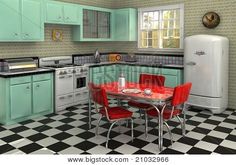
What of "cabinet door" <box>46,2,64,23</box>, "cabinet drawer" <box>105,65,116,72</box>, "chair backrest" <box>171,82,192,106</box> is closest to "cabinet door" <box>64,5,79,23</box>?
"cabinet door" <box>46,2,64,23</box>

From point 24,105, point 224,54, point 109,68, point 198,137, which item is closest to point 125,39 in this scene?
point 109,68

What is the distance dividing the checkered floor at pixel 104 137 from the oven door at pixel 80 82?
0.95m

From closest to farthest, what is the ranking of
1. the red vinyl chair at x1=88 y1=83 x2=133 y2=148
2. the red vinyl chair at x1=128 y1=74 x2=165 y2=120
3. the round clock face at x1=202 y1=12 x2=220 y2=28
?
the red vinyl chair at x1=88 y1=83 x2=133 y2=148 → the red vinyl chair at x1=128 y1=74 x2=165 y2=120 → the round clock face at x1=202 y1=12 x2=220 y2=28

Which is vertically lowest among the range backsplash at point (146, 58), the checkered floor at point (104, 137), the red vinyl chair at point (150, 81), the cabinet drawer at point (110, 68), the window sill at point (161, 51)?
the checkered floor at point (104, 137)

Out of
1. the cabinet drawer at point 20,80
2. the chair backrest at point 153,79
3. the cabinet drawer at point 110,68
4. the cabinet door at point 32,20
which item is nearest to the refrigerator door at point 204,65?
the chair backrest at point 153,79

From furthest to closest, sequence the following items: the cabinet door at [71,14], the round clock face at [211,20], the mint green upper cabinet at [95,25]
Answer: the mint green upper cabinet at [95,25] → the cabinet door at [71,14] → the round clock face at [211,20]

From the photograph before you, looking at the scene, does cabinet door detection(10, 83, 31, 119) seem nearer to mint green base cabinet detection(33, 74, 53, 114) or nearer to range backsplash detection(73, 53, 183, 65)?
mint green base cabinet detection(33, 74, 53, 114)

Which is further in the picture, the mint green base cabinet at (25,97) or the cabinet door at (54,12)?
the cabinet door at (54,12)

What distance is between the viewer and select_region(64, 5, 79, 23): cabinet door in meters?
5.81

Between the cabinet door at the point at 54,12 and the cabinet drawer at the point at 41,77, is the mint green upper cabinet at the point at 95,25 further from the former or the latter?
the cabinet drawer at the point at 41,77

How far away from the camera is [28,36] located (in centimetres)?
510

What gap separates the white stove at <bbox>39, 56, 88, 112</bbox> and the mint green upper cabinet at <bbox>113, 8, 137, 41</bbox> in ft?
5.27

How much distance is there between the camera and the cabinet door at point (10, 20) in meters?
4.63

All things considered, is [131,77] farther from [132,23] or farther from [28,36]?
[28,36]
